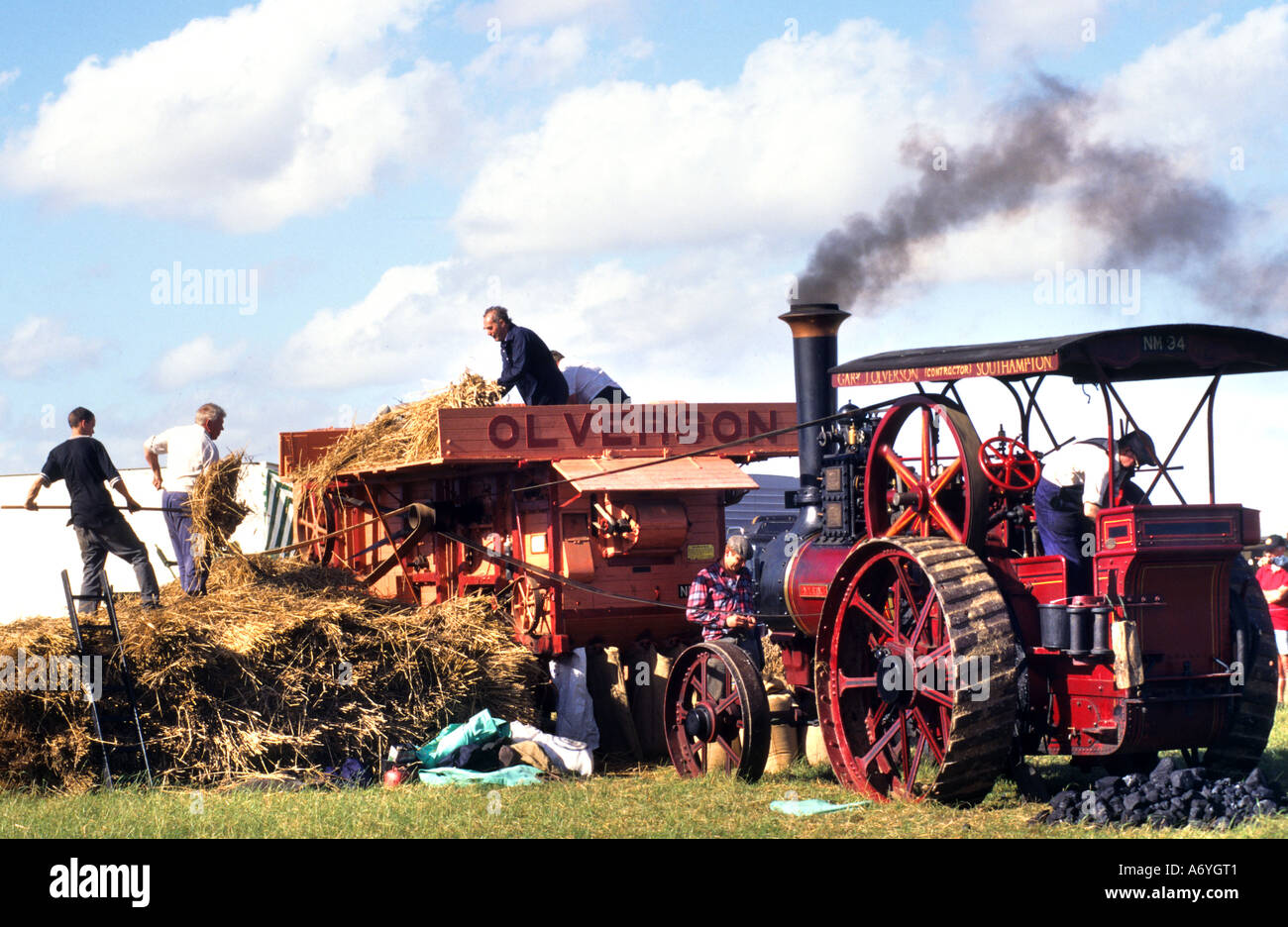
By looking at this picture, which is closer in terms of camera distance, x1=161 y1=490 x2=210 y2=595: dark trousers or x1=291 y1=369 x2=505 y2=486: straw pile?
x1=161 y1=490 x2=210 y2=595: dark trousers

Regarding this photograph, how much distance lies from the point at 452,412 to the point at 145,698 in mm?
3020

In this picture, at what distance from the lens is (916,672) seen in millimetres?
7645

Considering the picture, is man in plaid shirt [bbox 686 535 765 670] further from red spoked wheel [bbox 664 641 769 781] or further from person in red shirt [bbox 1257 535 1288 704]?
person in red shirt [bbox 1257 535 1288 704]

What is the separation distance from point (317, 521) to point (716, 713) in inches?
219

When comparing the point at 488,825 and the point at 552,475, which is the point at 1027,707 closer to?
the point at 488,825

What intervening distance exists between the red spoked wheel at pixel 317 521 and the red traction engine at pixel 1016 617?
5194 millimetres

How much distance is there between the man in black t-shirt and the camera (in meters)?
10.0

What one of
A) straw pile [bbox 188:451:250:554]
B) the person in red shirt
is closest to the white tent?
straw pile [bbox 188:451:250:554]

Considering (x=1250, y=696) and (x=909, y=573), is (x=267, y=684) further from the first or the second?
(x=1250, y=696)

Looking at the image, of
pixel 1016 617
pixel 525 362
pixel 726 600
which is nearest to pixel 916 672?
pixel 1016 617

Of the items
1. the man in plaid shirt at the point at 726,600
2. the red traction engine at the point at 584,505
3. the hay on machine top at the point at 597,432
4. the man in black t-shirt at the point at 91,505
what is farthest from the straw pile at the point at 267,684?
the man in plaid shirt at the point at 726,600

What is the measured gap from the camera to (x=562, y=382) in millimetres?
11609

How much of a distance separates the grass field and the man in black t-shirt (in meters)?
1.97
